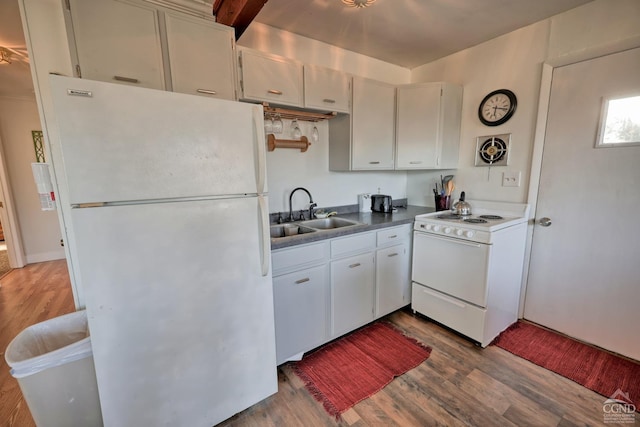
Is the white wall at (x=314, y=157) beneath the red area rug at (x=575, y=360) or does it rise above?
above

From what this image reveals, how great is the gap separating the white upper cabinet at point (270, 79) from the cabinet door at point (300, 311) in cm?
124

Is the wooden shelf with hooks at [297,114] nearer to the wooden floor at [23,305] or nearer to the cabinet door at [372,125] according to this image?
the cabinet door at [372,125]

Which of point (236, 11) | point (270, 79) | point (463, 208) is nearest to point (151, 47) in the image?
point (236, 11)

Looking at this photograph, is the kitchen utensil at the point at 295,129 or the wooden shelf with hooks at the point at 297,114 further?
the kitchen utensil at the point at 295,129

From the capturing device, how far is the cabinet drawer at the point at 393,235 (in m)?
2.16

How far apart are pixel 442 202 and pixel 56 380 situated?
9.86 feet

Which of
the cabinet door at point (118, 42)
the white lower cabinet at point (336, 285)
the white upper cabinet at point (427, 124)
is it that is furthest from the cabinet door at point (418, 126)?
the cabinet door at point (118, 42)

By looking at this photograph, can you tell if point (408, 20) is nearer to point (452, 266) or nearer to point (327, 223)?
point (327, 223)

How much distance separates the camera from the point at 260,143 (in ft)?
4.32

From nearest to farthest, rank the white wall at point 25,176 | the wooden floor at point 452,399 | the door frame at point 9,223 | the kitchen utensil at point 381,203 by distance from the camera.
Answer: the wooden floor at point 452,399 → the kitchen utensil at point 381,203 → the door frame at point 9,223 → the white wall at point 25,176

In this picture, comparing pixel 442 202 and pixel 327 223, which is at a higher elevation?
pixel 442 202

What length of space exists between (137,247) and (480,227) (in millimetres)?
2069

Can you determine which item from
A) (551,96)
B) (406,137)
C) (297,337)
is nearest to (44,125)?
(297,337)

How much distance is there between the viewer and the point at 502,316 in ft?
6.98
